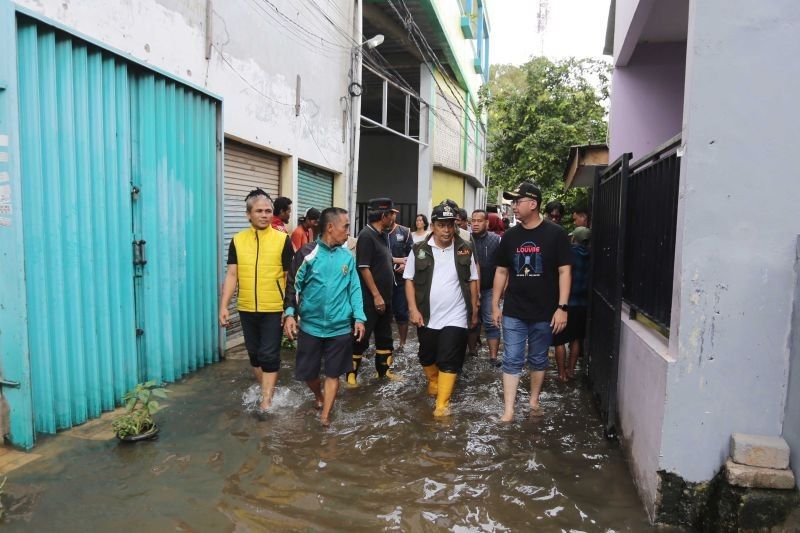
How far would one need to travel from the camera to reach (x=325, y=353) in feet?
15.7

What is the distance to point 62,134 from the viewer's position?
4164 millimetres

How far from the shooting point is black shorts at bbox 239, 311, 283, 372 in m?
4.93

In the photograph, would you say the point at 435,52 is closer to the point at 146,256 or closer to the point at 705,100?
the point at 146,256

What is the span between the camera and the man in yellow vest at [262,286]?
491 cm

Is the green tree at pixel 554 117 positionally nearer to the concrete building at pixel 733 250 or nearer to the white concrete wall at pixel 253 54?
the white concrete wall at pixel 253 54

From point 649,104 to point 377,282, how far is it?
172 inches

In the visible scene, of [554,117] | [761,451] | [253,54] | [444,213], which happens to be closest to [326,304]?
[444,213]

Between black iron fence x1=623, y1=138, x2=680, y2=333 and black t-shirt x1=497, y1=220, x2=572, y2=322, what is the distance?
52 centimetres

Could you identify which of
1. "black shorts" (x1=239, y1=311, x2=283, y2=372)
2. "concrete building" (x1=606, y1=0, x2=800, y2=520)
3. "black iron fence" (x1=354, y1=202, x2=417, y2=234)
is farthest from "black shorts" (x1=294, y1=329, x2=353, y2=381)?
"black iron fence" (x1=354, y1=202, x2=417, y2=234)

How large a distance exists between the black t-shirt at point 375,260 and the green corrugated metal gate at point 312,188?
377cm

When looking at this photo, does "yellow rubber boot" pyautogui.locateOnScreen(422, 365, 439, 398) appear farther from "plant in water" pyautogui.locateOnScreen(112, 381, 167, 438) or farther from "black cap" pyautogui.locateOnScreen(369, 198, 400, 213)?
"plant in water" pyautogui.locateOnScreen(112, 381, 167, 438)

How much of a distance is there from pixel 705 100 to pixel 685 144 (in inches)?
9.2

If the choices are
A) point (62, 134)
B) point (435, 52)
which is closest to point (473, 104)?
point (435, 52)

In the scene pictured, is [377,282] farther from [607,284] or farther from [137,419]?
[137,419]
